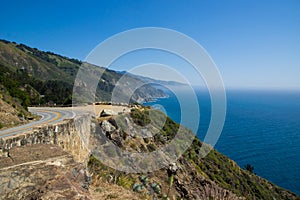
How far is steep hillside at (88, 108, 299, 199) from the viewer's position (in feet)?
31.3

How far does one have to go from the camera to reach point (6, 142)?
847 centimetres

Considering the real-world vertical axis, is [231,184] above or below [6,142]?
below

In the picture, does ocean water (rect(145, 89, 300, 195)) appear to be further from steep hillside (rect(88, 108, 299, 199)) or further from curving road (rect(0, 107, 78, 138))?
curving road (rect(0, 107, 78, 138))

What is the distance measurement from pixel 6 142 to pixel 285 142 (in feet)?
263

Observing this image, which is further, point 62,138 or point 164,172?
point 164,172

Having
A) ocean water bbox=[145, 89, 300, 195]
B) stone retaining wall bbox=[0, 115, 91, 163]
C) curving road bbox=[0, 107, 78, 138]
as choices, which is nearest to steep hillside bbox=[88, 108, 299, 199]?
stone retaining wall bbox=[0, 115, 91, 163]

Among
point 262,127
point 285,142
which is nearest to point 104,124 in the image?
point 285,142

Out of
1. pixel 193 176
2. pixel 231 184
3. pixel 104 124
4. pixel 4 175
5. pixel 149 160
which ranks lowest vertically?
pixel 231 184

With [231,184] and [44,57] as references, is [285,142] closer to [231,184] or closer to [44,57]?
[231,184]

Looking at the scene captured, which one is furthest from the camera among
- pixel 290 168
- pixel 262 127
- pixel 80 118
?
pixel 262 127

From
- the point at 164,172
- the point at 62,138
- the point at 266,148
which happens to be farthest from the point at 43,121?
the point at 266,148

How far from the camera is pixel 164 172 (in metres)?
18.5

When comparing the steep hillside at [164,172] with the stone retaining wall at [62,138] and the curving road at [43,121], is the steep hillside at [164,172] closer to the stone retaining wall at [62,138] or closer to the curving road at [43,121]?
the stone retaining wall at [62,138]

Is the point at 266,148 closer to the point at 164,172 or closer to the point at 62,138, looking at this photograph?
the point at 164,172
